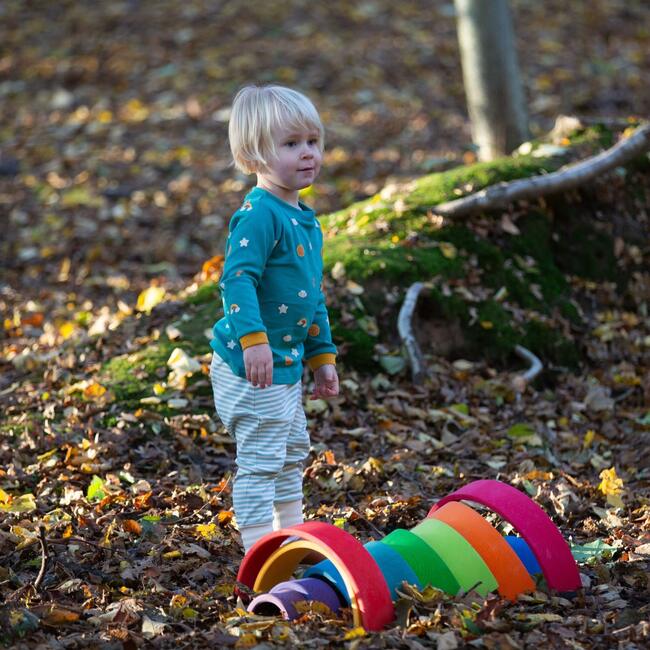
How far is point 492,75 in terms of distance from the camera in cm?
807

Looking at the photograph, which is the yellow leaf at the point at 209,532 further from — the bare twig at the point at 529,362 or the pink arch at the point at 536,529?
the bare twig at the point at 529,362

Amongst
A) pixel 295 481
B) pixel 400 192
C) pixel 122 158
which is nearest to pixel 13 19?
pixel 122 158

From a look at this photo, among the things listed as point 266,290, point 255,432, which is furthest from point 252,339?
point 255,432

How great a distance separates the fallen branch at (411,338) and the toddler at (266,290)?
6.58 feet

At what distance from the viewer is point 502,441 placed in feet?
17.4

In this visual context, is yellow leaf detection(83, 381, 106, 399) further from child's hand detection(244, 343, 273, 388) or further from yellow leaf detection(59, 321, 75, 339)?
child's hand detection(244, 343, 273, 388)

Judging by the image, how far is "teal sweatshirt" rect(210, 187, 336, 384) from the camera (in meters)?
3.42

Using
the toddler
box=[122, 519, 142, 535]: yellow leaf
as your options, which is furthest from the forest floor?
the toddler

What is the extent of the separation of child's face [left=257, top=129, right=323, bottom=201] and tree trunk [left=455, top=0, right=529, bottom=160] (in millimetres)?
4883

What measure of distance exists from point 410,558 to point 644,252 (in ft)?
14.9

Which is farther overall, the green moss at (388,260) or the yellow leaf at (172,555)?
the green moss at (388,260)

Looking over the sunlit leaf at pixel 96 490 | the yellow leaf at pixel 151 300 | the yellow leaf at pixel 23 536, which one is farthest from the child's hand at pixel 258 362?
the yellow leaf at pixel 151 300

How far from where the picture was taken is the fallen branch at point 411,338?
5695mm

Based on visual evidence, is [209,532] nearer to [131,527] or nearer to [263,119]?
[131,527]
